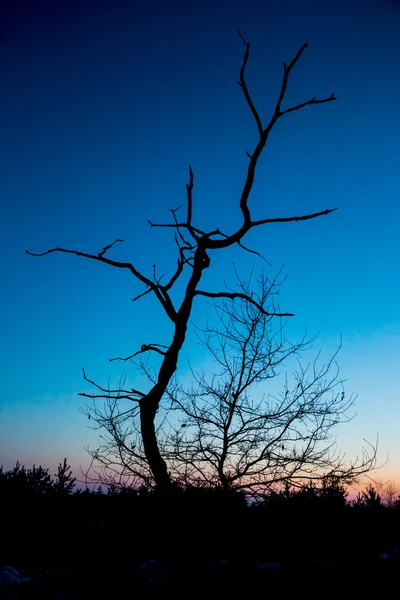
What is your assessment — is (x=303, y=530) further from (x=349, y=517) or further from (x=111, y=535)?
(x=111, y=535)

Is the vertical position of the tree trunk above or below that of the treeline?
above

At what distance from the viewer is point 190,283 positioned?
6344 mm

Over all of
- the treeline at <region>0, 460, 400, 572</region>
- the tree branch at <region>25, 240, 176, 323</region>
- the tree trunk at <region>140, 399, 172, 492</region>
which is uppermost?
the tree branch at <region>25, 240, 176, 323</region>

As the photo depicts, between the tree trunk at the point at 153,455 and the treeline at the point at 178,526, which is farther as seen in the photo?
the tree trunk at the point at 153,455

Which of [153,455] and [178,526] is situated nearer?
[178,526]

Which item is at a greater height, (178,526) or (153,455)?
(153,455)

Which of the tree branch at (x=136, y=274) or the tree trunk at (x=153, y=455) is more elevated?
the tree branch at (x=136, y=274)

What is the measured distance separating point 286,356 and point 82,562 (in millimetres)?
5488

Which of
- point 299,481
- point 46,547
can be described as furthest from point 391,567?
point 299,481

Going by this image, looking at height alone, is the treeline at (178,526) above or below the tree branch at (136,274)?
below

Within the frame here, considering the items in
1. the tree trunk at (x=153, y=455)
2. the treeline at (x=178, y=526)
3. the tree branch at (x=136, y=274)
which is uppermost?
the tree branch at (x=136, y=274)

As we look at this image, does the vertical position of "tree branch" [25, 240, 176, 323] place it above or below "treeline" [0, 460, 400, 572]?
above

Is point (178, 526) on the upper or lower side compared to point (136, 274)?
lower

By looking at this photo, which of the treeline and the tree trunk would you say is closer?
the treeline
